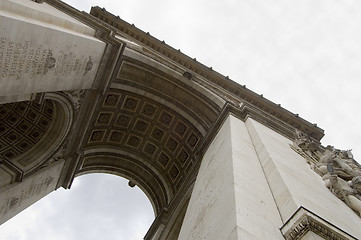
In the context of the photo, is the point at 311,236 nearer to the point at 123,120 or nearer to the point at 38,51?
the point at 38,51

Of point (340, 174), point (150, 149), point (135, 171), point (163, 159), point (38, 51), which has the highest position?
point (340, 174)

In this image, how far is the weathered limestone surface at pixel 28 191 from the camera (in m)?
9.95

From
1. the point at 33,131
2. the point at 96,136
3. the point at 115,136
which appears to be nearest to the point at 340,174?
the point at 115,136

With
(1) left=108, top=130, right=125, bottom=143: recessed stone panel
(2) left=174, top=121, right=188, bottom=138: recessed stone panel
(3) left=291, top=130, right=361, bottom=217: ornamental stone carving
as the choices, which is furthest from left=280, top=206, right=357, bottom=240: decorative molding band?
(1) left=108, top=130, right=125, bottom=143: recessed stone panel

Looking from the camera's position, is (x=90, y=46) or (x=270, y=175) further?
(x=90, y=46)

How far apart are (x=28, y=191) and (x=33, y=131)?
2.95 m

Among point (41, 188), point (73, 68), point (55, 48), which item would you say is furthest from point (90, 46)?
point (41, 188)

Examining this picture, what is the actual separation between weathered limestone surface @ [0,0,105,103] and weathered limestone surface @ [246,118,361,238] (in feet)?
19.1

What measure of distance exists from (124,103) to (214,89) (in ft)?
14.1

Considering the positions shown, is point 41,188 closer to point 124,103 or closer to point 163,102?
point 124,103

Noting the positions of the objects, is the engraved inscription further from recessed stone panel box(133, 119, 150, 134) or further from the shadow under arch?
the shadow under arch

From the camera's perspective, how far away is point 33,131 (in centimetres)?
1276

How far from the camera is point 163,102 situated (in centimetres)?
1402

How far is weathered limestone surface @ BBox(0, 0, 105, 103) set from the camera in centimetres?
622
